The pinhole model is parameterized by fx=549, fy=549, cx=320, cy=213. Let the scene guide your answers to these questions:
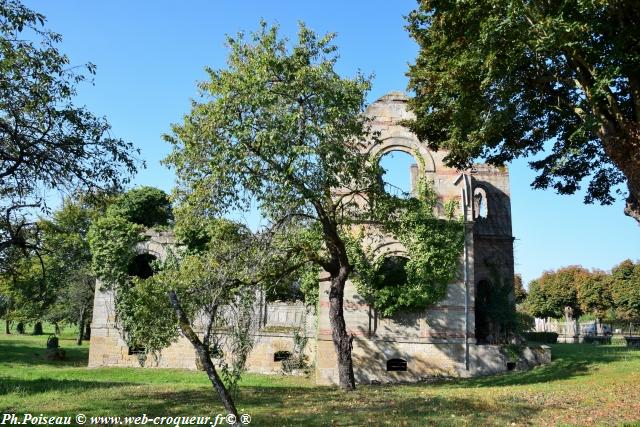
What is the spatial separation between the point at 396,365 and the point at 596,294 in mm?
30212

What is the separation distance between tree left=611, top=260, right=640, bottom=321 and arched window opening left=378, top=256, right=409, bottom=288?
2750 cm

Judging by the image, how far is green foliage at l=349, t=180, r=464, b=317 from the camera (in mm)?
19406

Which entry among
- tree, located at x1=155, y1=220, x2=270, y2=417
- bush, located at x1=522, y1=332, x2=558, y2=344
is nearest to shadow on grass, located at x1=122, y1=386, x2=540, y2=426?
tree, located at x1=155, y1=220, x2=270, y2=417

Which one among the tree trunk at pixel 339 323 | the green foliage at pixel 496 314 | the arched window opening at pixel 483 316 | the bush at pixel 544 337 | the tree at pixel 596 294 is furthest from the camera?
the tree at pixel 596 294

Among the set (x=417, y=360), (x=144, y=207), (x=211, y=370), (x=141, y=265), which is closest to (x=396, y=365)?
(x=417, y=360)

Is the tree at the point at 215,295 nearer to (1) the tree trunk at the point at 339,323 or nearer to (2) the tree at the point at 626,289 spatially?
(1) the tree trunk at the point at 339,323

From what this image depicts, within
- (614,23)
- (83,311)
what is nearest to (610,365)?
(614,23)

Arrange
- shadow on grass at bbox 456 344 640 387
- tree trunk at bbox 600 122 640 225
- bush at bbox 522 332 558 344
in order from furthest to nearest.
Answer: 1. bush at bbox 522 332 558 344
2. shadow on grass at bbox 456 344 640 387
3. tree trunk at bbox 600 122 640 225

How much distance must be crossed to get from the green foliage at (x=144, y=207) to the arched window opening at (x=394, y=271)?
45.5 ft

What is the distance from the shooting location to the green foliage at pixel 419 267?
19.4 metres

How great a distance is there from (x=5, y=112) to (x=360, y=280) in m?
12.4

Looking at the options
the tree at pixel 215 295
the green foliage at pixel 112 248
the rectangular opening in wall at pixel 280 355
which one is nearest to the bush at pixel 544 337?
the rectangular opening in wall at pixel 280 355

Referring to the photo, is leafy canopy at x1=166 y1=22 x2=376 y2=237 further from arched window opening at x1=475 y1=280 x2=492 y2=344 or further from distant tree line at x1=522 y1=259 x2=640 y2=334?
distant tree line at x1=522 y1=259 x2=640 y2=334

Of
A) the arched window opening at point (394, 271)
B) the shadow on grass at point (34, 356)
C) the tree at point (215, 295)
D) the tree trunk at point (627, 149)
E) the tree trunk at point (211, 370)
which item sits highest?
the tree trunk at point (627, 149)
